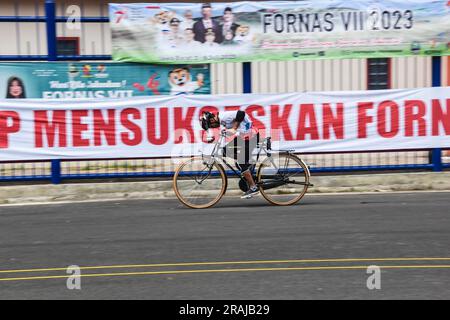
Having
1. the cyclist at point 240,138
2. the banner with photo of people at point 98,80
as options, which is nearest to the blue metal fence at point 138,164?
the banner with photo of people at point 98,80

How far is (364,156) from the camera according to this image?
41.9 ft

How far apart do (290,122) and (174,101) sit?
204 cm

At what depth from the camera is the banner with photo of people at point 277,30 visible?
11945 mm

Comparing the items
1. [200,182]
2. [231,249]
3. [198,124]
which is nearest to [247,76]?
[198,124]

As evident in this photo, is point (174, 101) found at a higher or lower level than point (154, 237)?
higher

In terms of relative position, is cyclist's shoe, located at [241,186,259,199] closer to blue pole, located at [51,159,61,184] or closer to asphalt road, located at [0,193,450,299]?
asphalt road, located at [0,193,450,299]

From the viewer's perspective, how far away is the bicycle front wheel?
10500 mm

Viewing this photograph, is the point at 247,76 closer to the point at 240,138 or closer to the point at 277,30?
the point at 277,30

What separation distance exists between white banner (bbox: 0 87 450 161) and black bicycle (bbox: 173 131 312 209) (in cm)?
142

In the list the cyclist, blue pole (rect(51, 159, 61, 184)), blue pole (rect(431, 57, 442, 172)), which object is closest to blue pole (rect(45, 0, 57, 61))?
blue pole (rect(51, 159, 61, 184))

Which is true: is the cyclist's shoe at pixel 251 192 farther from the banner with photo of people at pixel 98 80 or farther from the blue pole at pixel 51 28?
the blue pole at pixel 51 28

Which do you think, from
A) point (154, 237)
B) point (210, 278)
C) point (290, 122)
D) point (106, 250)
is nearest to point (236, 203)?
point (290, 122)

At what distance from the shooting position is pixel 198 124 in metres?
12.1
